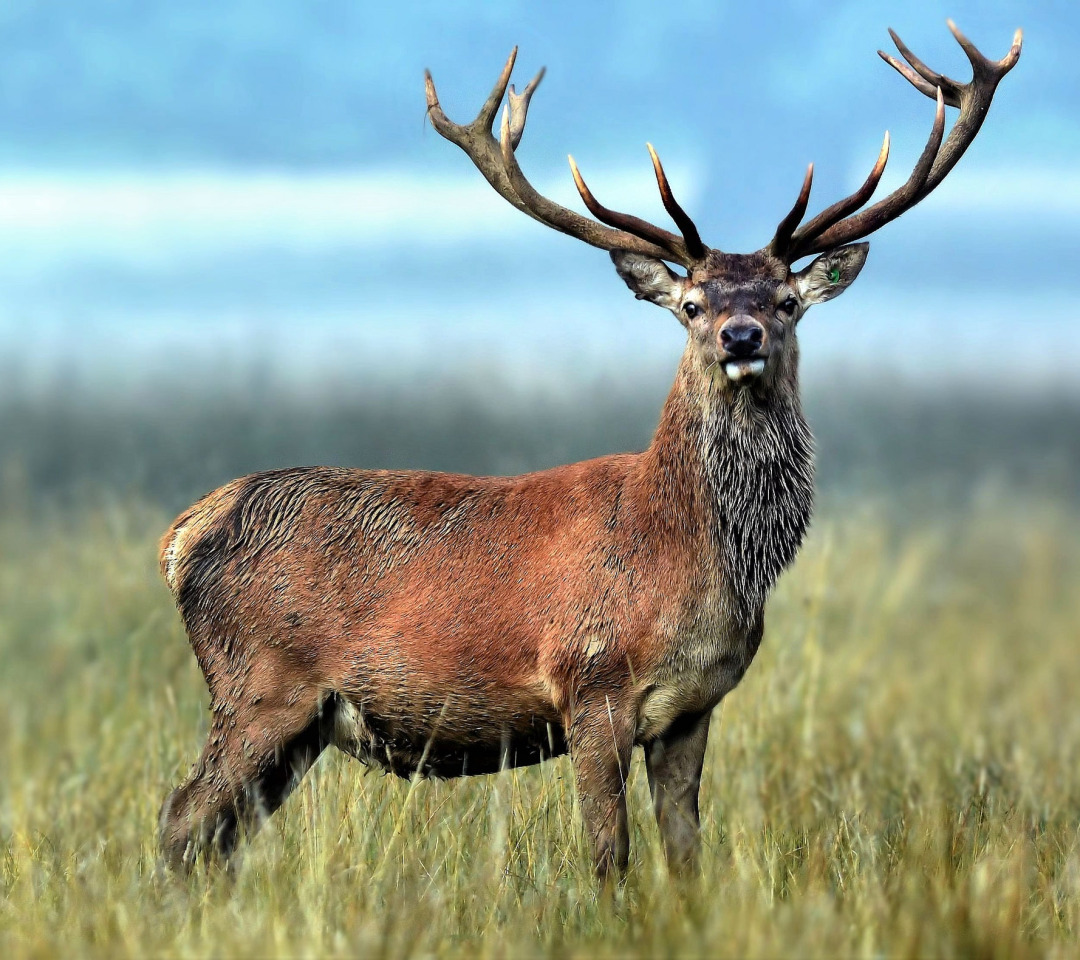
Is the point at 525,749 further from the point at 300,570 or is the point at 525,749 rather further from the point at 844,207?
the point at 844,207

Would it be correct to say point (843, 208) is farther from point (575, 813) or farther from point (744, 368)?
point (575, 813)

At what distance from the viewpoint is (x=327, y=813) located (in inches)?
192

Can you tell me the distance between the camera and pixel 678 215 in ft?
17.6

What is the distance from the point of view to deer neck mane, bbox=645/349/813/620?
5195mm

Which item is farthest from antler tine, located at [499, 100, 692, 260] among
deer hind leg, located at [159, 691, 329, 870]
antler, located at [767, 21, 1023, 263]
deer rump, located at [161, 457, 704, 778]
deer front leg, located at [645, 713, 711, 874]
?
deer hind leg, located at [159, 691, 329, 870]

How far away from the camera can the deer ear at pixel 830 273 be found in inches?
218

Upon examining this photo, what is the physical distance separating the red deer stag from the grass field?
0.76ft

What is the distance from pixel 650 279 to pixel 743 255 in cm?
37

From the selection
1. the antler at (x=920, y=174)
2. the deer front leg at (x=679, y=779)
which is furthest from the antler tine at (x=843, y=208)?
the deer front leg at (x=679, y=779)

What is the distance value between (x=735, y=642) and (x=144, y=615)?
451cm

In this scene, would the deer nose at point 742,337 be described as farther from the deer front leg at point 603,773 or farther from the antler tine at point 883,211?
the deer front leg at point 603,773

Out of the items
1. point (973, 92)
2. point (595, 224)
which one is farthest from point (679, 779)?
point (973, 92)

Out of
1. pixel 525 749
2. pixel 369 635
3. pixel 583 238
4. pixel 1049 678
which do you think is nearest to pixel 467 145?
pixel 583 238

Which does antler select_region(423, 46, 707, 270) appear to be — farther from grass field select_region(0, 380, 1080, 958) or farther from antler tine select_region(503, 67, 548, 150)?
grass field select_region(0, 380, 1080, 958)
